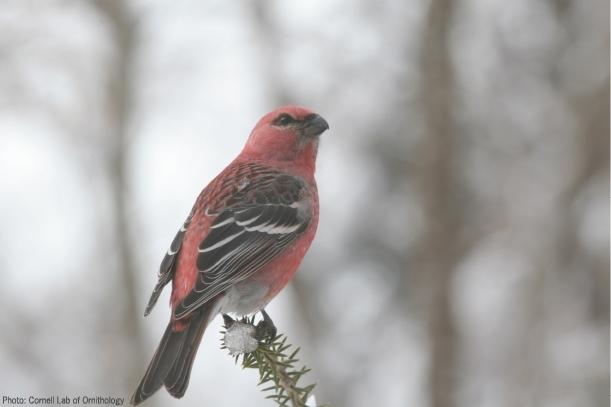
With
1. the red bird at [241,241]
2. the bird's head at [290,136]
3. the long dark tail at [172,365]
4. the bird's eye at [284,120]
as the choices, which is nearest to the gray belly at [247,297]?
Answer: the red bird at [241,241]

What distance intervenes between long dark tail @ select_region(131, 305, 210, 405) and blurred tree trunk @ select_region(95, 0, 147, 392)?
7.92 m

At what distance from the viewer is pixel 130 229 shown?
1198 centimetres

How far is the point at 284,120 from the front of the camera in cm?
496

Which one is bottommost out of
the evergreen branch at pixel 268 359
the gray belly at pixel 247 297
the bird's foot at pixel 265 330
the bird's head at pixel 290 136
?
the evergreen branch at pixel 268 359

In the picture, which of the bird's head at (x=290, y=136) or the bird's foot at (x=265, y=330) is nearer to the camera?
the bird's foot at (x=265, y=330)

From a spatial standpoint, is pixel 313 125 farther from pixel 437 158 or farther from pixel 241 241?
pixel 437 158

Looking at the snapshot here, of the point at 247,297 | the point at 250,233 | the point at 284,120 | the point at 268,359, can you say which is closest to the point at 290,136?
the point at 284,120

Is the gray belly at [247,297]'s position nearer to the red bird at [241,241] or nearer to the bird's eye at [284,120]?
the red bird at [241,241]

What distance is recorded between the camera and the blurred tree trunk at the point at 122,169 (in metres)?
12.0

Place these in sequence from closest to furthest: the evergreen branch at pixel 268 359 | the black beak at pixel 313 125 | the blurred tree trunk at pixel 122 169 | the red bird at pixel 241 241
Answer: the evergreen branch at pixel 268 359 < the red bird at pixel 241 241 < the black beak at pixel 313 125 < the blurred tree trunk at pixel 122 169

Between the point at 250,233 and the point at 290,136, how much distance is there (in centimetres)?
85

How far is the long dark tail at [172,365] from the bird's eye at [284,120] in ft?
5.01

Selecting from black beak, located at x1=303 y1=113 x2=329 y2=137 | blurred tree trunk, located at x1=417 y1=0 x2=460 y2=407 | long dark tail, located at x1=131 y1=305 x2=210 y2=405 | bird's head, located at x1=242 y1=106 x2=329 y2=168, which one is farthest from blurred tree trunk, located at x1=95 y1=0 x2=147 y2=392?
long dark tail, located at x1=131 y1=305 x2=210 y2=405

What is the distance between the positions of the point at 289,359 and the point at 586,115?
31.3 ft
